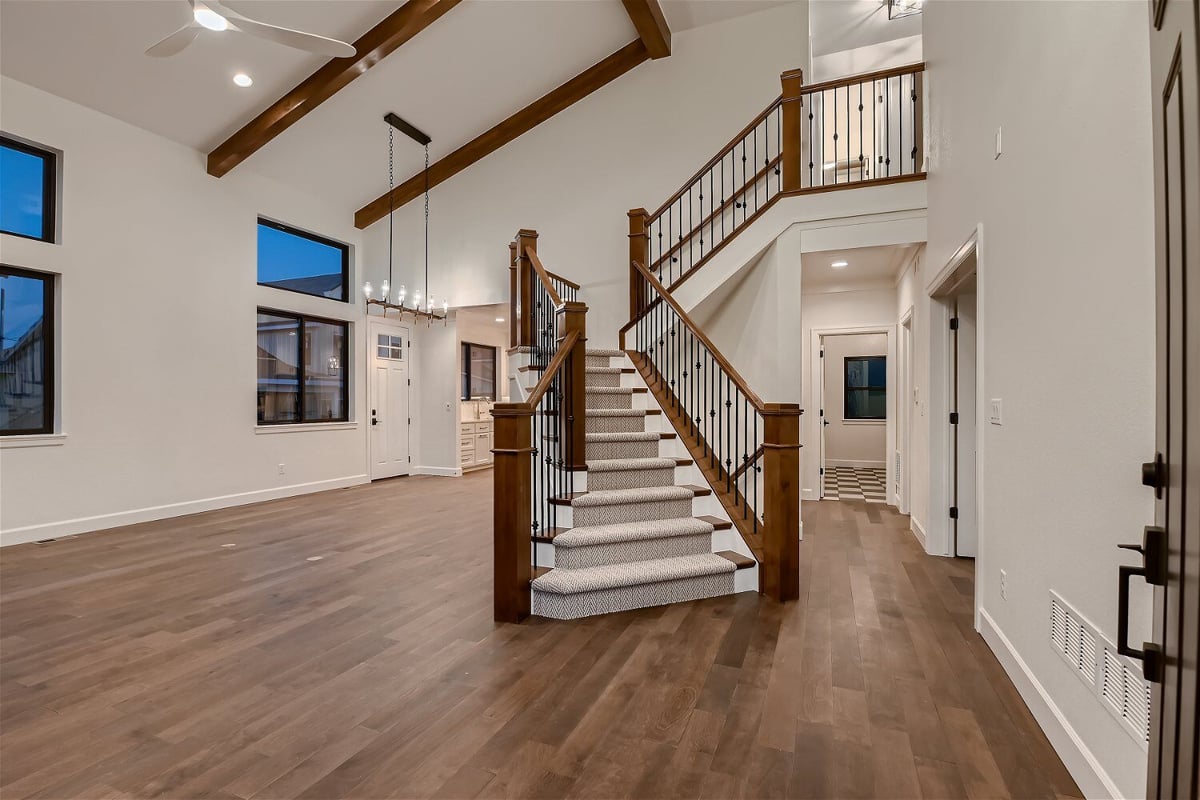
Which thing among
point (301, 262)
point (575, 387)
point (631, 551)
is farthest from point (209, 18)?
point (301, 262)

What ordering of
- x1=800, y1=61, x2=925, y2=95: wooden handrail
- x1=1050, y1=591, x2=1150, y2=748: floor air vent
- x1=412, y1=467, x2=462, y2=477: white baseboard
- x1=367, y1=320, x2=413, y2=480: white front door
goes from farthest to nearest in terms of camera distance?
x1=412, y1=467, x2=462, y2=477: white baseboard
x1=367, y1=320, x2=413, y2=480: white front door
x1=800, y1=61, x2=925, y2=95: wooden handrail
x1=1050, y1=591, x2=1150, y2=748: floor air vent

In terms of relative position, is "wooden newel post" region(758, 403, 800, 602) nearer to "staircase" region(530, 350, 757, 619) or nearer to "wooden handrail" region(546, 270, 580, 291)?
"staircase" region(530, 350, 757, 619)

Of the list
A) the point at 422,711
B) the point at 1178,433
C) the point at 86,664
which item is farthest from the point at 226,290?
the point at 1178,433

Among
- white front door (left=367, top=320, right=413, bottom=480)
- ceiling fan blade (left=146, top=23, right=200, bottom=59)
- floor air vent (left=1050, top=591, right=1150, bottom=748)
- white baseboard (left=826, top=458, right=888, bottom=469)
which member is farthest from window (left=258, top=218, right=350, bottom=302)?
white baseboard (left=826, top=458, right=888, bottom=469)

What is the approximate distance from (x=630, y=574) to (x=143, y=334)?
552cm

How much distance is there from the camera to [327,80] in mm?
5730

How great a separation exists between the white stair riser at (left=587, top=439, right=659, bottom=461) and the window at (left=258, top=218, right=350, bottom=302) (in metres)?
5.17

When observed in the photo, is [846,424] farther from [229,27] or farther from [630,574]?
[229,27]

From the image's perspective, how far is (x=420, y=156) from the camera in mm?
7832

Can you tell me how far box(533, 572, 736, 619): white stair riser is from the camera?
10.5 ft

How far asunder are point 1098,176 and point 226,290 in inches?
295

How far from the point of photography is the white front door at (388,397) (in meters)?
8.60

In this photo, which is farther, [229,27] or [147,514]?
[147,514]

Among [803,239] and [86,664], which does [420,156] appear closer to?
[803,239]
